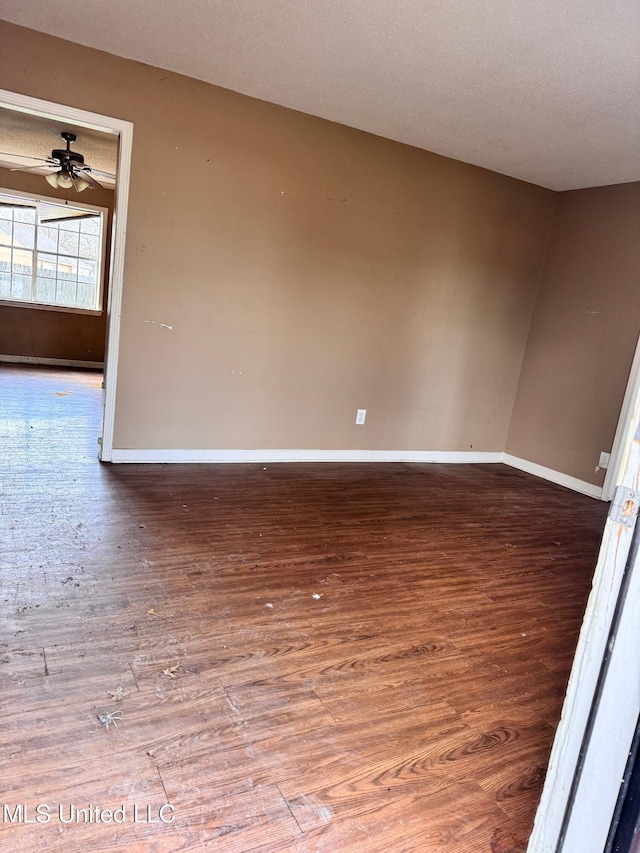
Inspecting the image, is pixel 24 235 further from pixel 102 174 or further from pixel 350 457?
pixel 350 457

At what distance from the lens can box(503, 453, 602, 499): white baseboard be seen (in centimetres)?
429

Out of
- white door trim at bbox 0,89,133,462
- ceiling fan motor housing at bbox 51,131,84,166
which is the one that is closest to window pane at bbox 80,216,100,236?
ceiling fan motor housing at bbox 51,131,84,166

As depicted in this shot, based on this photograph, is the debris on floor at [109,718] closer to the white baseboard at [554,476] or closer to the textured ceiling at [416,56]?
the textured ceiling at [416,56]

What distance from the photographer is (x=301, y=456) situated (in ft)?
13.8

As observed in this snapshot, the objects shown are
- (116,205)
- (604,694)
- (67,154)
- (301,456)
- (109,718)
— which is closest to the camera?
(604,694)

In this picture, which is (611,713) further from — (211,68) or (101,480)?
(211,68)

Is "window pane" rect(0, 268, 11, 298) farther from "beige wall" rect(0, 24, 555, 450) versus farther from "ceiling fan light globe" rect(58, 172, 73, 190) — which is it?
"beige wall" rect(0, 24, 555, 450)

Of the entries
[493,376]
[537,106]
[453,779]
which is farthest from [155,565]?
[493,376]

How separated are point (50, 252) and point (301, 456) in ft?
18.1

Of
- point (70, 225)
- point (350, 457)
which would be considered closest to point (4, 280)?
point (70, 225)

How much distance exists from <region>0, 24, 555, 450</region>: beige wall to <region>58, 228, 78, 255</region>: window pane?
496 cm

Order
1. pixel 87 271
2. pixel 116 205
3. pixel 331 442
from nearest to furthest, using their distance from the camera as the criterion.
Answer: pixel 116 205 < pixel 331 442 < pixel 87 271

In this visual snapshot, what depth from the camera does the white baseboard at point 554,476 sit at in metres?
4.29

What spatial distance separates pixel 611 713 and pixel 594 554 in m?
2.75
